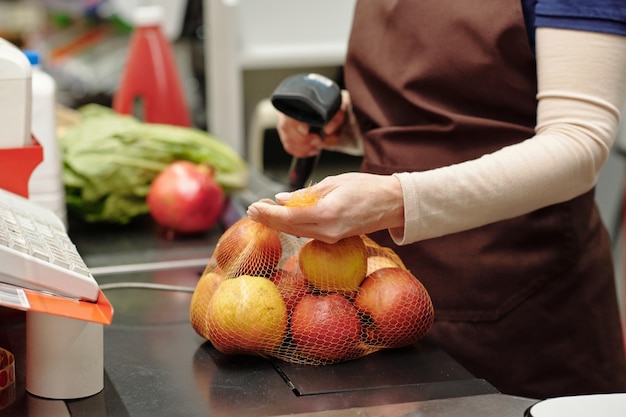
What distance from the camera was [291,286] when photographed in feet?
3.10

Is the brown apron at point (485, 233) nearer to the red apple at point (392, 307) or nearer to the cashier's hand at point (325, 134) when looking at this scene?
the cashier's hand at point (325, 134)

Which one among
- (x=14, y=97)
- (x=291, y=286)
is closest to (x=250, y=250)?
(x=291, y=286)

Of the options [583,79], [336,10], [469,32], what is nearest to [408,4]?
[469,32]

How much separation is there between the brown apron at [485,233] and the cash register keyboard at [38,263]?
0.43 metres

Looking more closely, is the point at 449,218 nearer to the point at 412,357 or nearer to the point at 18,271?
the point at 412,357

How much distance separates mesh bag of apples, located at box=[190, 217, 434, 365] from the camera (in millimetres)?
913

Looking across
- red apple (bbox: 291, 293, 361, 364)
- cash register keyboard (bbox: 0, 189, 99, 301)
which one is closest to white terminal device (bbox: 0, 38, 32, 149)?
cash register keyboard (bbox: 0, 189, 99, 301)

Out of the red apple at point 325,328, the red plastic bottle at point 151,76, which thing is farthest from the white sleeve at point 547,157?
the red plastic bottle at point 151,76

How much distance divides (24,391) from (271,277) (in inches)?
11.0

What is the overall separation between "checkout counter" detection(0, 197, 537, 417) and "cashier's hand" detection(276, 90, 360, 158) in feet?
1.17

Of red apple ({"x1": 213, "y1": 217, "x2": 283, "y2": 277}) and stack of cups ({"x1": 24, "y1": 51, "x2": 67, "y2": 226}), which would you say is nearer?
red apple ({"x1": 213, "y1": 217, "x2": 283, "y2": 277})

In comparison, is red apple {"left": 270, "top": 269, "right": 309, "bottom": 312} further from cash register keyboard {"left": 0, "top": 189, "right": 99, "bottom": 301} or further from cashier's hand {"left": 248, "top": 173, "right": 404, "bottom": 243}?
cash register keyboard {"left": 0, "top": 189, "right": 99, "bottom": 301}

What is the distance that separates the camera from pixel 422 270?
48.6 inches

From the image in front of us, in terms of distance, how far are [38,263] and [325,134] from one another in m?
0.63
